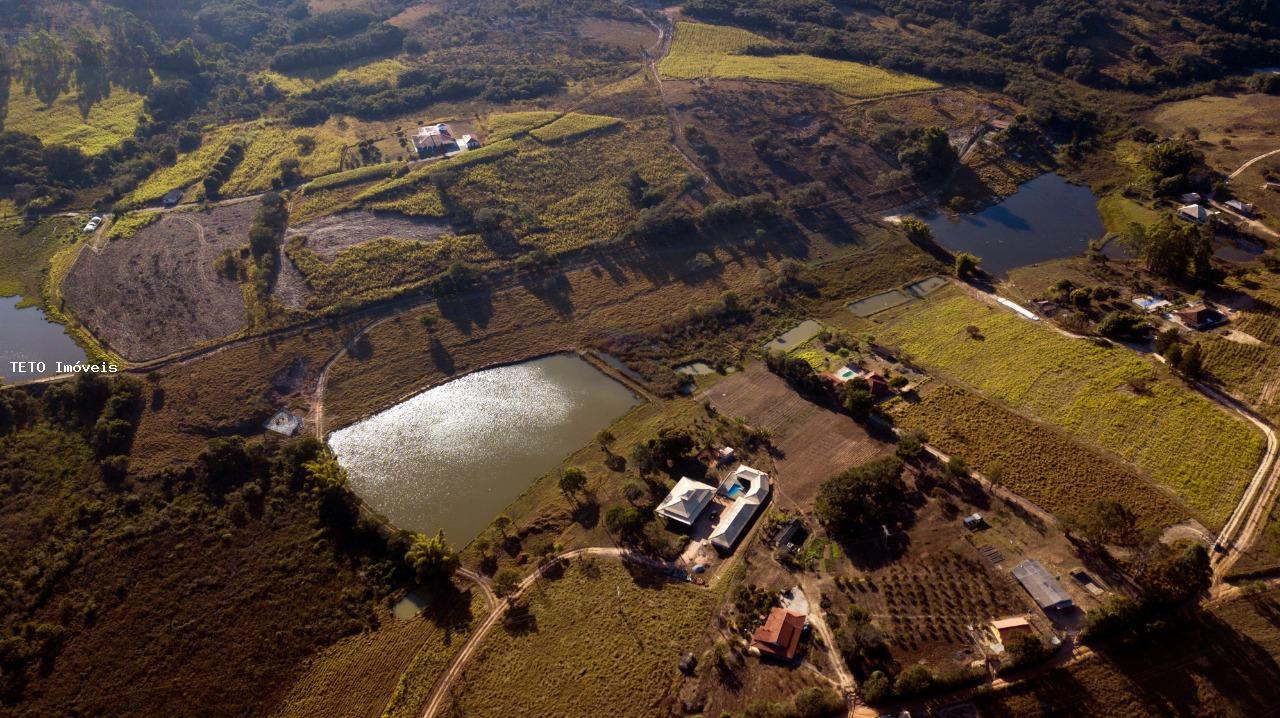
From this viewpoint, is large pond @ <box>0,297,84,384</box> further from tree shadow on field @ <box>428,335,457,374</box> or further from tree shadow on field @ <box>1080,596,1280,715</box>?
tree shadow on field @ <box>1080,596,1280,715</box>

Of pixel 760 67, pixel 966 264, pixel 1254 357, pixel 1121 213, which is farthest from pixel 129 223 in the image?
pixel 1121 213

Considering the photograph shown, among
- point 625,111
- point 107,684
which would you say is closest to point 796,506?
point 107,684

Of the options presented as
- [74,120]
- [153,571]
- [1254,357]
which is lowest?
[153,571]

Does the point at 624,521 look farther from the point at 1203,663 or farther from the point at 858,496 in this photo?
the point at 1203,663

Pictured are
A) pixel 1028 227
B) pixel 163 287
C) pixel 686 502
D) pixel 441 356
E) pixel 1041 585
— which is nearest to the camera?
pixel 1041 585

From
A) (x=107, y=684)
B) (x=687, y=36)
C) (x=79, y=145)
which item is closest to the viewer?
(x=107, y=684)

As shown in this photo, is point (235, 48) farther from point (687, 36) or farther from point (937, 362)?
point (937, 362)
